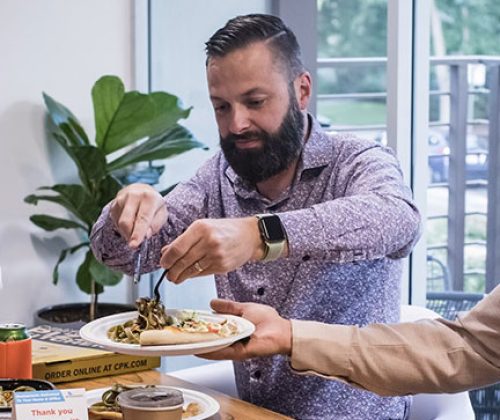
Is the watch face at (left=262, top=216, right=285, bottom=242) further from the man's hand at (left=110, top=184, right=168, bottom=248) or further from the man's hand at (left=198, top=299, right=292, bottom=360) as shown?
the man's hand at (left=110, top=184, right=168, bottom=248)

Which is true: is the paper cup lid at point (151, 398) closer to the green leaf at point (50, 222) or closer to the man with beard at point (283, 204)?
the man with beard at point (283, 204)

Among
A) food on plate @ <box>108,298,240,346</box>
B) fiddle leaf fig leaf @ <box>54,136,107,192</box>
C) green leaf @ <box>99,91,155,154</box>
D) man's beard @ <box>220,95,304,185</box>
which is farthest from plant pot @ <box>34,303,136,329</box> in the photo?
food on plate @ <box>108,298,240,346</box>

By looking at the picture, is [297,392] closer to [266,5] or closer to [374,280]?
[374,280]

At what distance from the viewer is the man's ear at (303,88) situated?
2465mm

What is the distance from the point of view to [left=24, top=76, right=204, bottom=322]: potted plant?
373cm

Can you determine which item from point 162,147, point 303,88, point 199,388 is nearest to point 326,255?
point 199,388

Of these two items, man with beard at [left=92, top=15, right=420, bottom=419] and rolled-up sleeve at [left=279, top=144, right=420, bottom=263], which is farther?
man with beard at [left=92, top=15, right=420, bottom=419]

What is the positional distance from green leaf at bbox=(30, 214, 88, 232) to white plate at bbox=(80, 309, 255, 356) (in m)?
1.84

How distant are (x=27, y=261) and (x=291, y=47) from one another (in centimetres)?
184

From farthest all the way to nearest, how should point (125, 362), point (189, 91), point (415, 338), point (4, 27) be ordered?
point (189, 91)
point (4, 27)
point (125, 362)
point (415, 338)

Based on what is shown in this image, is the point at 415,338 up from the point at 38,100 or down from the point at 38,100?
down

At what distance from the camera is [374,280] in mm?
2318

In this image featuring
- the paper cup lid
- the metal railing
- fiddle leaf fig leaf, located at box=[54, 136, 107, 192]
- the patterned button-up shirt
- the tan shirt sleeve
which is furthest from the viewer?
fiddle leaf fig leaf, located at box=[54, 136, 107, 192]

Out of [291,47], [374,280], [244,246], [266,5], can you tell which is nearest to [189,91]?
[266,5]
